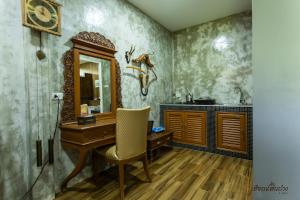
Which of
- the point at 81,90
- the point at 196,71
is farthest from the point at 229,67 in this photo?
the point at 81,90

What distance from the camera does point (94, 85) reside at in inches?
90.9

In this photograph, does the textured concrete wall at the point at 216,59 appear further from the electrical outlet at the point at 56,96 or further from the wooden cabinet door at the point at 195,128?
the electrical outlet at the point at 56,96

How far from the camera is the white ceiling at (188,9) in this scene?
9.62ft

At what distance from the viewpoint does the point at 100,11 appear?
2.39 meters

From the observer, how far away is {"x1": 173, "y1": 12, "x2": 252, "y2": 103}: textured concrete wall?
10.9 feet

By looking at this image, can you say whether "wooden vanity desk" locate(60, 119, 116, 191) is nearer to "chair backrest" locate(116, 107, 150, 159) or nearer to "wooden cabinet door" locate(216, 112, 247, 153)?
"chair backrest" locate(116, 107, 150, 159)

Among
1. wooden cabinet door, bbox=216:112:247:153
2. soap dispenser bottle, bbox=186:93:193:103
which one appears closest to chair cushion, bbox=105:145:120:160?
wooden cabinet door, bbox=216:112:247:153

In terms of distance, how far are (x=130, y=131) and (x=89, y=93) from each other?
0.85 metres

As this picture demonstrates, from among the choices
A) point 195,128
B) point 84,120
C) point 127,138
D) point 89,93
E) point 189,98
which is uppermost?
point 89,93

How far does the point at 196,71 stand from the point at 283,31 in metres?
2.79

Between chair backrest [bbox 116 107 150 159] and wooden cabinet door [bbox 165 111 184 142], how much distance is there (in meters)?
1.65

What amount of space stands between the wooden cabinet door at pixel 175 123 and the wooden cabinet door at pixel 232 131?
2.38 feet

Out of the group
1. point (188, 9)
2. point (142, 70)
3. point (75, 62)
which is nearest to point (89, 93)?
point (75, 62)

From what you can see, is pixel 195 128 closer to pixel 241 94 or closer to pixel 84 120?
pixel 241 94
